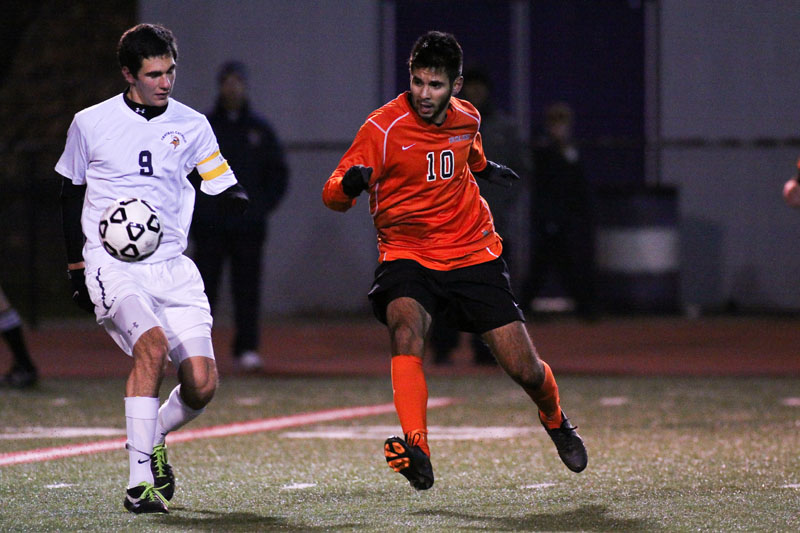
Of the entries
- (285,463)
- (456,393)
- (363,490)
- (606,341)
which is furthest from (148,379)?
(606,341)

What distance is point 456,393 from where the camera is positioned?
10.6m

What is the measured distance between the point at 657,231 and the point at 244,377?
22.2ft

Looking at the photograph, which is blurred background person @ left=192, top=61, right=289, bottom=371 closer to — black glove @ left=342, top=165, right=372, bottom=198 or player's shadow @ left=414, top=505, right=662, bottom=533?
black glove @ left=342, top=165, right=372, bottom=198

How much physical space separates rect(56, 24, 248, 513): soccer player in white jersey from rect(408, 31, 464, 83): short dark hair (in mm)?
979

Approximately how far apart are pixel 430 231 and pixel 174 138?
116 centimetres

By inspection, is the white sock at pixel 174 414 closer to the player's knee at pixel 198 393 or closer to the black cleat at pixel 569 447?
the player's knee at pixel 198 393

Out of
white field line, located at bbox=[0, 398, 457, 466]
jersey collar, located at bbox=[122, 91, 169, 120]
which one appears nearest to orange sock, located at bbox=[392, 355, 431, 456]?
jersey collar, located at bbox=[122, 91, 169, 120]

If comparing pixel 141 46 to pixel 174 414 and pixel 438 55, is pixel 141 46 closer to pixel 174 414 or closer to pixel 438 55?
pixel 438 55

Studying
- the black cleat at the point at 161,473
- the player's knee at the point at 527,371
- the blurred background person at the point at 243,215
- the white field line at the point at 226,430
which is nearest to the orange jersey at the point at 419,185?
the player's knee at the point at 527,371

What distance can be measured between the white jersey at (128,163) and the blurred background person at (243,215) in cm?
537

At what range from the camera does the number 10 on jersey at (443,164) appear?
6.23 meters

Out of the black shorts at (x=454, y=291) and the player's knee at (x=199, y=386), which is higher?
the black shorts at (x=454, y=291)

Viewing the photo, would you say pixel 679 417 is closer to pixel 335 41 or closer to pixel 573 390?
pixel 573 390

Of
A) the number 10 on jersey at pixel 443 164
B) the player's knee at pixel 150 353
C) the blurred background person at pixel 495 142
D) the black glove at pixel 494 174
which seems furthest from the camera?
the blurred background person at pixel 495 142
